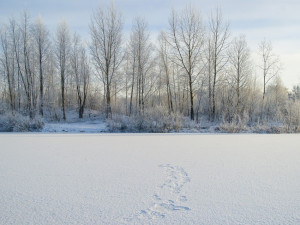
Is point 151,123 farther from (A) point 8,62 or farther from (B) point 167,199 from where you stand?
(A) point 8,62

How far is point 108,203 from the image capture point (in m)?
2.03

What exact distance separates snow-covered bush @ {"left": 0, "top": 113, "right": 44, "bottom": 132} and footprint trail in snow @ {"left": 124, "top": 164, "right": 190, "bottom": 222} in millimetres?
11661

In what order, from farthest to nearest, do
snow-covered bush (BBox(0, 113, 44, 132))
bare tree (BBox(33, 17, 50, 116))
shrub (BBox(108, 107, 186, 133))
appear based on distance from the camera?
1. bare tree (BBox(33, 17, 50, 116))
2. shrub (BBox(108, 107, 186, 133))
3. snow-covered bush (BBox(0, 113, 44, 132))

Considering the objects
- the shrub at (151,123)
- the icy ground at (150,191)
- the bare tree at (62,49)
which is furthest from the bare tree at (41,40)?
the icy ground at (150,191)

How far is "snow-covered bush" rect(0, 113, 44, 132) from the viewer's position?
11591mm

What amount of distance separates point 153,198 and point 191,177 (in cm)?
91

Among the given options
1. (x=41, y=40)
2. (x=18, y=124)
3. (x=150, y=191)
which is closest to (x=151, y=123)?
(x=18, y=124)

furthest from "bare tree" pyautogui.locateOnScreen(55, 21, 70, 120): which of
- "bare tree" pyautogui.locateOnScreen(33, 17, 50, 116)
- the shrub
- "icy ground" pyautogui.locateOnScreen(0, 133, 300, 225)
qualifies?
"icy ground" pyautogui.locateOnScreen(0, 133, 300, 225)

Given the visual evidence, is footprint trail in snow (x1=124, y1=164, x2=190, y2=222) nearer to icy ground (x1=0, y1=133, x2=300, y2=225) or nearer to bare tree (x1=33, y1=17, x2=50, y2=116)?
icy ground (x1=0, y1=133, x2=300, y2=225)

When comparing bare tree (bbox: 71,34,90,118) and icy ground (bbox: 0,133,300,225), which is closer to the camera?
icy ground (bbox: 0,133,300,225)

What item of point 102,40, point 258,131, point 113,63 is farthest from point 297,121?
point 102,40

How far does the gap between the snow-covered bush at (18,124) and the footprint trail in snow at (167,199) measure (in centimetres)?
1166

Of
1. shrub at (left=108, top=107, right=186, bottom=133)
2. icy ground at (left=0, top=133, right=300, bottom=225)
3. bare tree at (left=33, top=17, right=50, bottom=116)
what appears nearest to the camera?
icy ground at (left=0, top=133, right=300, bottom=225)

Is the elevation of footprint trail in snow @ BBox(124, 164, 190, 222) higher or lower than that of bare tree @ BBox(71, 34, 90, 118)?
lower
